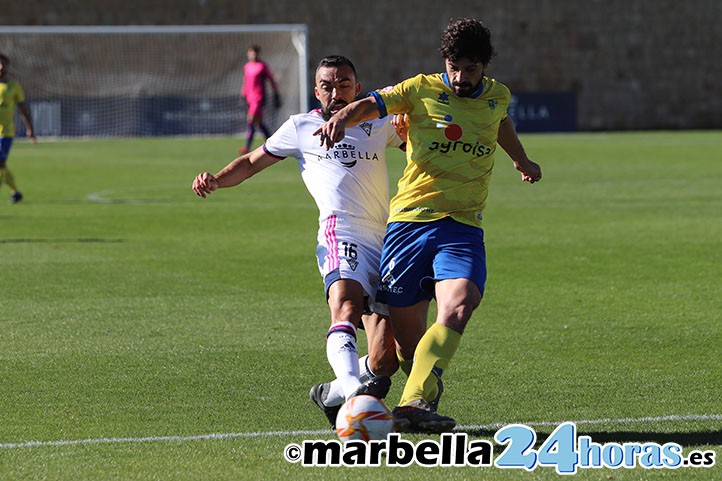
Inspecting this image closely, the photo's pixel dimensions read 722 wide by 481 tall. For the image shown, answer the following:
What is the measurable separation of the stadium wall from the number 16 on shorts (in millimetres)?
38497

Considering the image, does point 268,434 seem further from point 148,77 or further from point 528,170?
point 148,77

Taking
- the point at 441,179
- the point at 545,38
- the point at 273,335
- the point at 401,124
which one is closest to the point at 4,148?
the point at 273,335

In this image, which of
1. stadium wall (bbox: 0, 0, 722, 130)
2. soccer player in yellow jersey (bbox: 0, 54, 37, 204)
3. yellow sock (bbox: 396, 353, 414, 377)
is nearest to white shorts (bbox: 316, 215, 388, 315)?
yellow sock (bbox: 396, 353, 414, 377)

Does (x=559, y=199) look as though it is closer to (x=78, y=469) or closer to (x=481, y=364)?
(x=481, y=364)

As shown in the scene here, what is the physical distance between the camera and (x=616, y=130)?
151 ft

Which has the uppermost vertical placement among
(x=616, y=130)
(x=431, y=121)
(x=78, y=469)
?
(x=431, y=121)

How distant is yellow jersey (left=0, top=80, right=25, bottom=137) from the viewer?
18.9 m

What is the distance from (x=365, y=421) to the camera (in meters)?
5.36

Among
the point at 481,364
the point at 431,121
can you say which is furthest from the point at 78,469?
the point at 481,364

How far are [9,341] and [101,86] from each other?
106 feet

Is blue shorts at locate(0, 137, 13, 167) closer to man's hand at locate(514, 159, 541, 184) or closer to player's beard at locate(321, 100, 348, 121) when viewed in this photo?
player's beard at locate(321, 100, 348, 121)

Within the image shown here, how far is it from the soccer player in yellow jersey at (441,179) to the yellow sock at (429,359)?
0.18 m

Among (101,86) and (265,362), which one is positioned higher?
(265,362)

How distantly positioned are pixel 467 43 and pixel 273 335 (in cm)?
328
